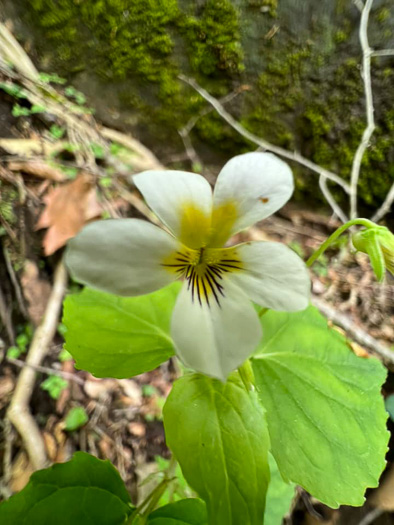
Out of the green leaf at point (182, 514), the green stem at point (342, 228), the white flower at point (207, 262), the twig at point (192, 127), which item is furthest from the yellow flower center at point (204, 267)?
the twig at point (192, 127)

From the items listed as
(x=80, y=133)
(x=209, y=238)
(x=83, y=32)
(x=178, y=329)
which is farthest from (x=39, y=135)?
(x=178, y=329)

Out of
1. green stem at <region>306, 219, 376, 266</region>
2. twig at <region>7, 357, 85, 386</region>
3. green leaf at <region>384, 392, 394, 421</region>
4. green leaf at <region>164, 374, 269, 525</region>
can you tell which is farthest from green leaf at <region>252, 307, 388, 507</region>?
twig at <region>7, 357, 85, 386</region>

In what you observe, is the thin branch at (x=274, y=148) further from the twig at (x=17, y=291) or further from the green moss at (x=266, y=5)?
the twig at (x=17, y=291)

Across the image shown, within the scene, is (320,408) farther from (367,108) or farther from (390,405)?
(367,108)

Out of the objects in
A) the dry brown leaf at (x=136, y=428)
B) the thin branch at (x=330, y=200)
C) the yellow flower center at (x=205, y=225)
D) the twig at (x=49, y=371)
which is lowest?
the dry brown leaf at (x=136, y=428)

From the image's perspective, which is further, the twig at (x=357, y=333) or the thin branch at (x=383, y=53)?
the thin branch at (x=383, y=53)

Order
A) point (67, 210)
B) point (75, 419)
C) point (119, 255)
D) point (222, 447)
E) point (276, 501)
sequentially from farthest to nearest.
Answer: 1. point (67, 210)
2. point (75, 419)
3. point (276, 501)
4. point (222, 447)
5. point (119, 255)

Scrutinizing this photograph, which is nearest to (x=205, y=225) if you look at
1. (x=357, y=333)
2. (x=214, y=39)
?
(x=357, y=333)
